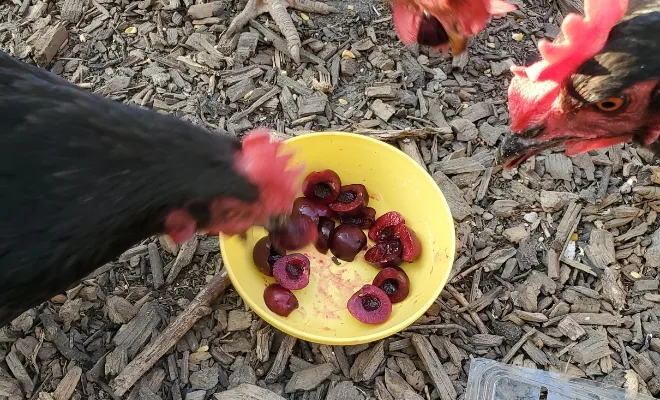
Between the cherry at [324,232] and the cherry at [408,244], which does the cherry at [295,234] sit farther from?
the cherry at [408,244]

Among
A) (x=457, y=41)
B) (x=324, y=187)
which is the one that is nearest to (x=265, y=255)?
(x=324, y=187)

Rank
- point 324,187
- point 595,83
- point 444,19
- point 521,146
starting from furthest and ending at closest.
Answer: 1. point 324,187
2. point 444,19
3. point 521,146
4. point 595,83

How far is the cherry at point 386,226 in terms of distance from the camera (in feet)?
9.34

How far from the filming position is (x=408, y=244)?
9.11 ft

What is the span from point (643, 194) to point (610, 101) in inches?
48.0

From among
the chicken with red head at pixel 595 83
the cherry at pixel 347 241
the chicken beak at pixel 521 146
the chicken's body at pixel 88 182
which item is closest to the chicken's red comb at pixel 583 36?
the chicken with red head at pixel 595 83

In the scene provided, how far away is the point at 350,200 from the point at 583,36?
1203mm

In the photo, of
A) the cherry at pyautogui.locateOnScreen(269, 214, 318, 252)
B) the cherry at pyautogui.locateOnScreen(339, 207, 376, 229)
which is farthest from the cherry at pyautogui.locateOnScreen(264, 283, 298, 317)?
the cherry at pyautogui.locateOnScreen(339, 207, 376, 229)

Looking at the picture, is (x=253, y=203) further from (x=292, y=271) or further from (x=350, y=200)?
(x=350, y=200)

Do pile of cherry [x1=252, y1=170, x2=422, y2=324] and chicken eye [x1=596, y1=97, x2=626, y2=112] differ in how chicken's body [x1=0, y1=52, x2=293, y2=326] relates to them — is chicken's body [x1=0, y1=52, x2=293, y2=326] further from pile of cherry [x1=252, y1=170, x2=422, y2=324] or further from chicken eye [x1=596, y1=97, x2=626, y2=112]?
chicken eye [x1=596, y1=97, x2=626, y2=112]

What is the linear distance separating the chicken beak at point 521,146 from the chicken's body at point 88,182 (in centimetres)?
90

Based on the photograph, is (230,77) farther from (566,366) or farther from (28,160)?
(566,366)

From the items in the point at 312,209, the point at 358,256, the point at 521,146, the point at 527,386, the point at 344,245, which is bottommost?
the point at 527,386

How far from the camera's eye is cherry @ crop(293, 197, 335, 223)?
2.81 meters
